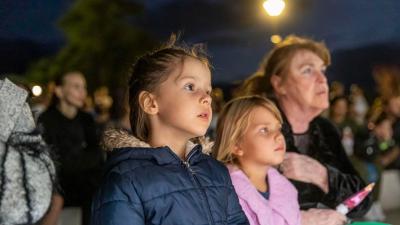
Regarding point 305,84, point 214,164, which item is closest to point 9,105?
point 214,164

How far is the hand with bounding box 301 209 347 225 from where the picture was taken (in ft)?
6.76

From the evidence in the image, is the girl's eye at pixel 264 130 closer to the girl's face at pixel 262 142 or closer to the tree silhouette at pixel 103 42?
the girl's face at pixel 262 142

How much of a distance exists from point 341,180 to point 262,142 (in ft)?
1.49

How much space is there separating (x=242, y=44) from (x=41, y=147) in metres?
2.86

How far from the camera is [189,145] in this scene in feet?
5.89

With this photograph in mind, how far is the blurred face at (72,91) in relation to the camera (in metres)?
3.55

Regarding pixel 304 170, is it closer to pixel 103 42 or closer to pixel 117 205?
pixel 117 205

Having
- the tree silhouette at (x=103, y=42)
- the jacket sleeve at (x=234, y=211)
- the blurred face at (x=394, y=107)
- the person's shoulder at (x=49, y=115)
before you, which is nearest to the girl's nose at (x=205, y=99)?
the jacket sleeve at (x=234, y=211)

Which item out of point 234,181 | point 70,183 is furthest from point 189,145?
point 70,183

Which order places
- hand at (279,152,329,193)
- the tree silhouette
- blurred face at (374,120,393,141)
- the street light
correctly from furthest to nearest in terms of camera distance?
the tree silhouette
blurred face at (374,120,393,141)
the street light
hand at (279,152,329,193)

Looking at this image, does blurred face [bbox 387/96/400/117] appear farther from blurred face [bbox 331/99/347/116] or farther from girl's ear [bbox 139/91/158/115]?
girl's ear [bbox 139/91/158/115]

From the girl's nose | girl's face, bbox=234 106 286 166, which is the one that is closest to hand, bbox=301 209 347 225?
girl's face, bbox=234 106 286 166

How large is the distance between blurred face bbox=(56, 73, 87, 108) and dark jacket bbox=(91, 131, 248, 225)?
6.30 feet

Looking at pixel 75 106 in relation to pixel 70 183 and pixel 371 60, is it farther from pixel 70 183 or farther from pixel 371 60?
pixel 371 60
